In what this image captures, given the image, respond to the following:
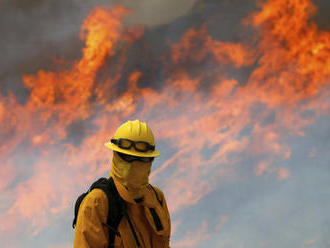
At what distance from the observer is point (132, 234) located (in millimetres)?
7926

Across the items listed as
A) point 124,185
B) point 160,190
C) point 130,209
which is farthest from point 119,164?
point 160,190

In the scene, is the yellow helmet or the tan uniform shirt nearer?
the tan uniform shirt

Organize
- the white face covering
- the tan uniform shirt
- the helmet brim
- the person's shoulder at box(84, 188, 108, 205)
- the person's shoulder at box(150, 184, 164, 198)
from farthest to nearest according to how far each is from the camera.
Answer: the person's shoulder at box(150, 184, 164, 198) < the white face covering < the helmet brim < the person's shoulder at box(84, 188, 108, 205) < the tan uniform shirt

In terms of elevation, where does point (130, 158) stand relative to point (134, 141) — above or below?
below

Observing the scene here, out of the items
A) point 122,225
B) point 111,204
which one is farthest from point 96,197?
point 122,225

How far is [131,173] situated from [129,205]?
0.73 metres

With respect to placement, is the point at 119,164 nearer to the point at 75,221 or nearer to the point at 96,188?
the point at 96,188

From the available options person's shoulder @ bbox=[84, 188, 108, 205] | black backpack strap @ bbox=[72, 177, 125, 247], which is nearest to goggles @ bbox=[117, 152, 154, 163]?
black backpack strap @ bbox=[72, 177, 125, 247]

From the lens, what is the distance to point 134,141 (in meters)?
7.96

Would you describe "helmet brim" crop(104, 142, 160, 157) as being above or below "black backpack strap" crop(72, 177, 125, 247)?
above

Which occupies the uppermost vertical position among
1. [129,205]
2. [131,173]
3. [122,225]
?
[131,173]

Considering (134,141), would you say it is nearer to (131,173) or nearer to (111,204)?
(131,173)

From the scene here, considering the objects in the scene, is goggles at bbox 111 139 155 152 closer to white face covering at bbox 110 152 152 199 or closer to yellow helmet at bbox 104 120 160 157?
yellow helmet at bbox 104 120 160 157

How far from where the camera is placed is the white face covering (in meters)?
7.94
